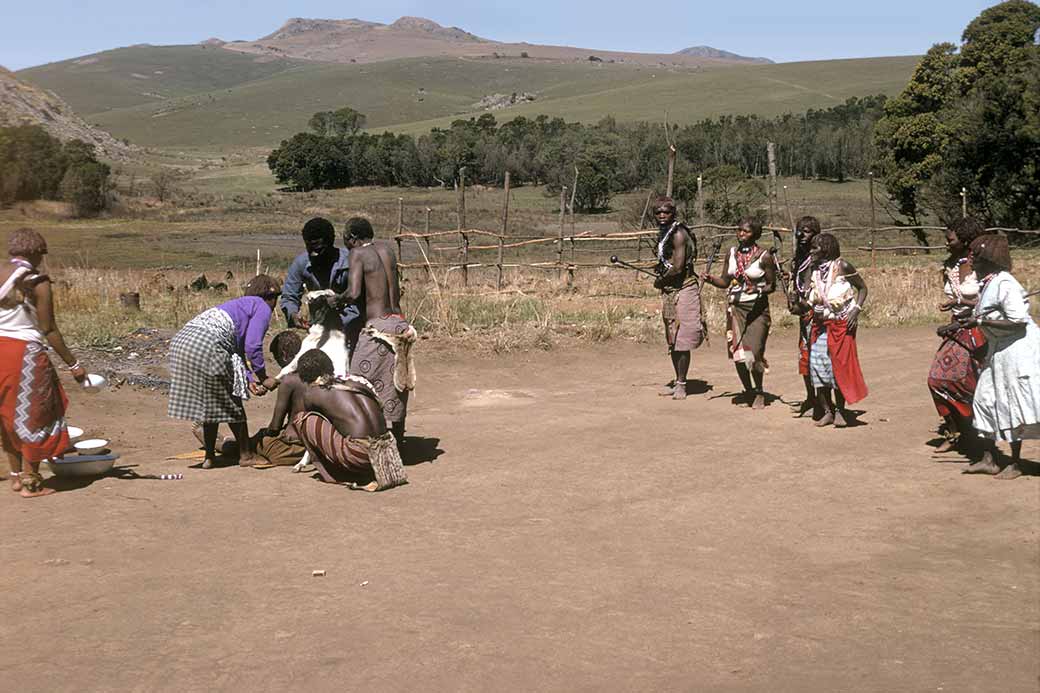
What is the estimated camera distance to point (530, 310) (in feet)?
49.8

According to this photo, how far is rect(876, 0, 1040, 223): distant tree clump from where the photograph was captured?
28953mm

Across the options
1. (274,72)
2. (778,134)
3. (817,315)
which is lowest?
(817,315)

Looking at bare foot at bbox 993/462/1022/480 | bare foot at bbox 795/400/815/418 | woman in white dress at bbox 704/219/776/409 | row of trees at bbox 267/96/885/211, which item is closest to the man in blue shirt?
woman in white dress at bbox 704/219/776/409

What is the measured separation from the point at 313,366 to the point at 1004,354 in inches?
163

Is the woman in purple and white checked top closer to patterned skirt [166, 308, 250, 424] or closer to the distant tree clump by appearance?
patterned skirt [166, 308, 250, 424]

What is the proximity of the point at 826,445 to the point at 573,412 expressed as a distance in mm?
2373

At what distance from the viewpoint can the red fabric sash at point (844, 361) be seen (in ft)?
26.6

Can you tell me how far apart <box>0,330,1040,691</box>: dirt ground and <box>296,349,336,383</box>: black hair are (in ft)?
2.14

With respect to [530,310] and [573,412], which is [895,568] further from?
[530,310]

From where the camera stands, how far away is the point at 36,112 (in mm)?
58219

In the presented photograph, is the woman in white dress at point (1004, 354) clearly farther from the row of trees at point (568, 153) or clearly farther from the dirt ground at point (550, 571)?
the row of trees at point (568, 153)

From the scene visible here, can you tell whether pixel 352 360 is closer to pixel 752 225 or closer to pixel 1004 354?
pixel 752 225

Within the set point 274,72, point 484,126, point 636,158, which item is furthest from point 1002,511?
point 274,72

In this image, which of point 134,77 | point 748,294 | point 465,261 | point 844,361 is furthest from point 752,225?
point 134,77
